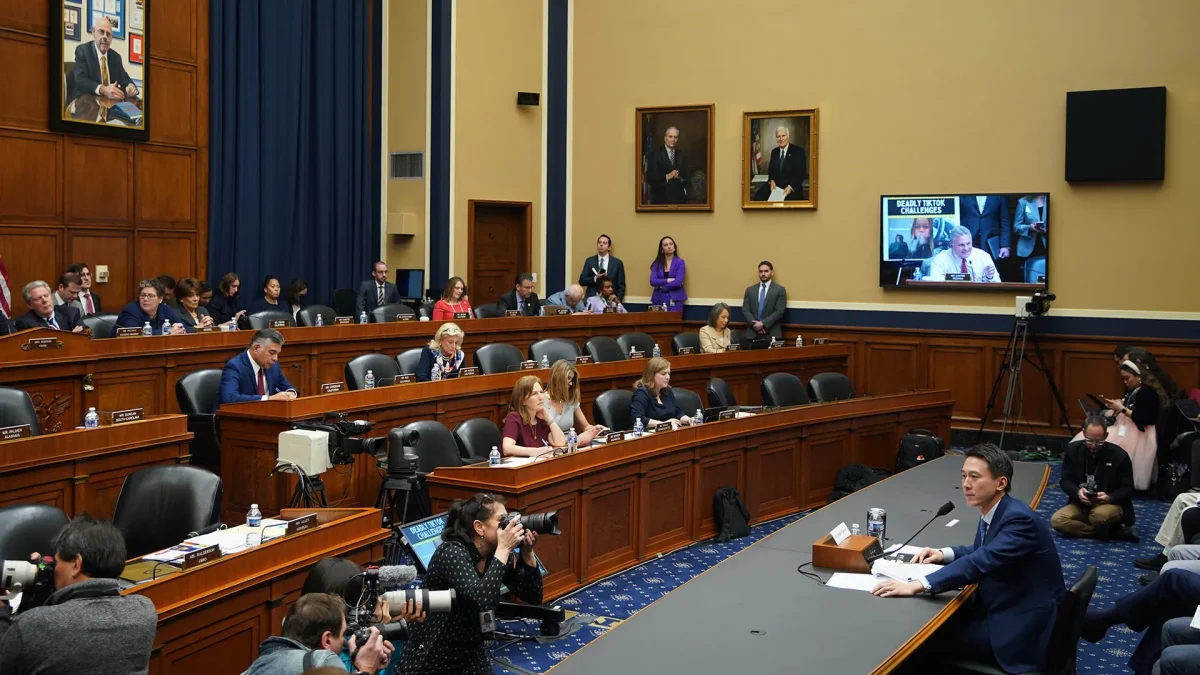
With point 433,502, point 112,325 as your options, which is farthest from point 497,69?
point 433,502

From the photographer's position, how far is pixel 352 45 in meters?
13.9

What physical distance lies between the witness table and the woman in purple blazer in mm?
8549

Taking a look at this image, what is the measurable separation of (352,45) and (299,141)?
147 cm

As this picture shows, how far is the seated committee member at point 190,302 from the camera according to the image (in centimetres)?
970

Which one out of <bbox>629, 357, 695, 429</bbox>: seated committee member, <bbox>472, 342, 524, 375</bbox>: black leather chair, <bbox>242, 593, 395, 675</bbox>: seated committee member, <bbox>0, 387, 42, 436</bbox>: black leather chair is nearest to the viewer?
<bbox>242, 593, 395, 675</bbox>: seated committee member

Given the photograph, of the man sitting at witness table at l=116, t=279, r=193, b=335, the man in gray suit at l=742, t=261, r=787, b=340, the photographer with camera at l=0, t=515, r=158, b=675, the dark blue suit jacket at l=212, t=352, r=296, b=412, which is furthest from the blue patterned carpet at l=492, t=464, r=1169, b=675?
the man in gray suit at l=742, t=261, r=787, b=340

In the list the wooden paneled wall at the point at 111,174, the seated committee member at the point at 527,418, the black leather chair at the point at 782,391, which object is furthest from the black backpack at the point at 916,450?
the wooden paneled wall at the point at 111,174

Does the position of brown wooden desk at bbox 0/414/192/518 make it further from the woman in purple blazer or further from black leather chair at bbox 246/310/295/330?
the woman in purple blazer

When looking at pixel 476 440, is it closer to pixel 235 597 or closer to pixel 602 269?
pixel 235 597

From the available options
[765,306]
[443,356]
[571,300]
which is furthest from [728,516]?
[765,306]

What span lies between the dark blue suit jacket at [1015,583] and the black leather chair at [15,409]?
480cm

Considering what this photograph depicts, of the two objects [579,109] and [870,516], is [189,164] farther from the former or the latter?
[870,516]

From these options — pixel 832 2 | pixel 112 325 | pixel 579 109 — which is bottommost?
pixel 112 325

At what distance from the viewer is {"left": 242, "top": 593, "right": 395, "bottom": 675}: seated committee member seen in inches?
129
